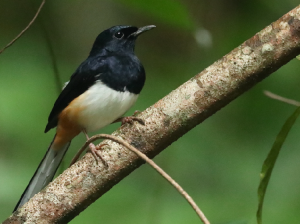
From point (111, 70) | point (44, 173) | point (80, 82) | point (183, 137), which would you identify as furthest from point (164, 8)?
point (183, 137)

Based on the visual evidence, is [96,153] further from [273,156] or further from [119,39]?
[119,39]

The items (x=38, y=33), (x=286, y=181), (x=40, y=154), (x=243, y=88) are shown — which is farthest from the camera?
(x=38, y=33)

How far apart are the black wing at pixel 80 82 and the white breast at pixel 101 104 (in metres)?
0.03

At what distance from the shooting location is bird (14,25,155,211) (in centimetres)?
162

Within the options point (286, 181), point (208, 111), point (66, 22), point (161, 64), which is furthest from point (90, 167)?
point (66, 22)

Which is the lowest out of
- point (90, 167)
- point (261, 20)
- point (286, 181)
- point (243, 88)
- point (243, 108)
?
point (286, 181)

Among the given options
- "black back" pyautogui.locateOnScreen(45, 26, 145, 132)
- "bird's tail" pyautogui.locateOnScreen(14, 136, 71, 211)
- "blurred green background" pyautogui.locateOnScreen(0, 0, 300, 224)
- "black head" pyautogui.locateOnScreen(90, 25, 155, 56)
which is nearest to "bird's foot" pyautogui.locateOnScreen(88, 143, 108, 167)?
"black back" pyautogui.locateOnScreen(45, 26, 145, 132)

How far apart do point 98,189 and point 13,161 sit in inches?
64.8

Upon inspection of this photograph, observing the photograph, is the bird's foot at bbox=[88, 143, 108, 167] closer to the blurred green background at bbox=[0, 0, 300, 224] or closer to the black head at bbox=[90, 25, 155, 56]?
the black head at bbox=[90, 25, 155, 56]

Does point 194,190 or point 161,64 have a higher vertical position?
point 161,64

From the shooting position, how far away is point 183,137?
2795 mm

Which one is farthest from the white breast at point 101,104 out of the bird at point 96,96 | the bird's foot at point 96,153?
the bird's foot at point 96,153

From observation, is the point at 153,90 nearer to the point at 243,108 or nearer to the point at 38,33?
the point at 243,108

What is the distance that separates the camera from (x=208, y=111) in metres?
1.15
